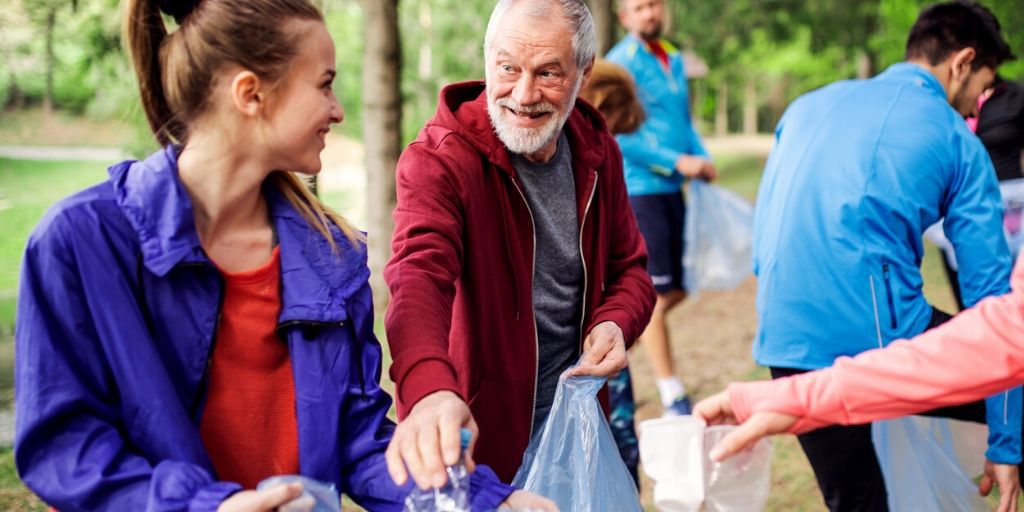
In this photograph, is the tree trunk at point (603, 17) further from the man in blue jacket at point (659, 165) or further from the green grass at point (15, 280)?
the green grass at point (15, 280)

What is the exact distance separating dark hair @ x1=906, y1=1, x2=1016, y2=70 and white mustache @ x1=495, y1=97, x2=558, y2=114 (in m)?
1.50

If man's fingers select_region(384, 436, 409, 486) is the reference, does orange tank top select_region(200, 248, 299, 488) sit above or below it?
above

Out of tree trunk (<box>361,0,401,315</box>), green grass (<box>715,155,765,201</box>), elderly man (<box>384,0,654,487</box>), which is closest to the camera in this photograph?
elderly man (<box>384,0,654,487</box>)

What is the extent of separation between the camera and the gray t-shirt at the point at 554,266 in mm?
2795

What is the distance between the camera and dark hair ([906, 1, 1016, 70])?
3.38 metres

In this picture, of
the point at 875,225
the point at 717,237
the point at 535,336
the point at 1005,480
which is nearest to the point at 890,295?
the point at 875,225

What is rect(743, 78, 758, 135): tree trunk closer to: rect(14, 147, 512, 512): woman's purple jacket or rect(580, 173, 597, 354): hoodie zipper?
rect(580, 173, 597, 354): hoodie zipper

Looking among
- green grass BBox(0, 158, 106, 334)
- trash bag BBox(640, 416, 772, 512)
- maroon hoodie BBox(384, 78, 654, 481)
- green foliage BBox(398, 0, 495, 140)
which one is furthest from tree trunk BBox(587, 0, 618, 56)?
green foliage BBox(398, 0, 495, 140)

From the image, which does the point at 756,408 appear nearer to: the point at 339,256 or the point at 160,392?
the point at 339,256

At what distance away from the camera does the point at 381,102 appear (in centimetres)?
866

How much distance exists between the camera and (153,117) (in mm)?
1999

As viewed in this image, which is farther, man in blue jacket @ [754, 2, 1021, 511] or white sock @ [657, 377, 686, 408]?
white sock @ [657, 377, 686, 408]

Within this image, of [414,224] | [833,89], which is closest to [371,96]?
[833,89]

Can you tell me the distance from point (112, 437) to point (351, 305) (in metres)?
0.51
